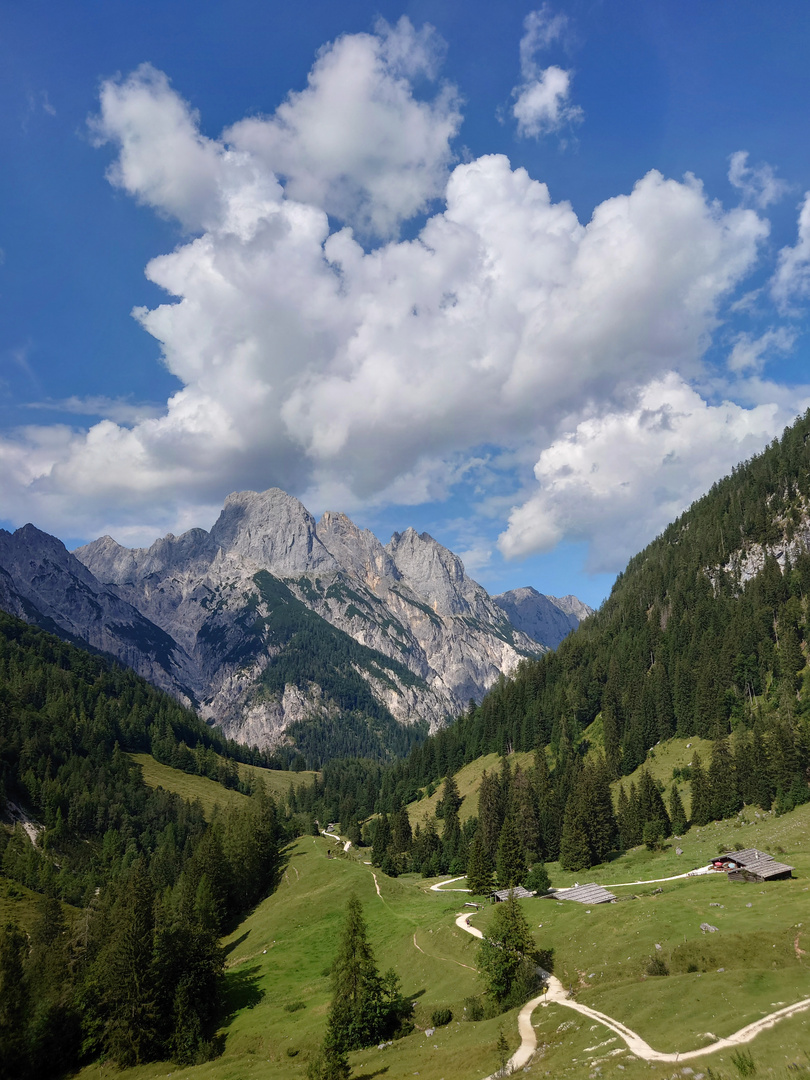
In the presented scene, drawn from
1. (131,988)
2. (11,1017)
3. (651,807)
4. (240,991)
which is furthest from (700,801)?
(11,1017)

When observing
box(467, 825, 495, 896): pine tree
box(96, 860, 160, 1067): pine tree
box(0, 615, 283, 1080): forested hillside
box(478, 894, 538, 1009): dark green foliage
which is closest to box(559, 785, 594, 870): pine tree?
box(467, 825, 495, 896): pine tree

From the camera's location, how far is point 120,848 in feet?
573

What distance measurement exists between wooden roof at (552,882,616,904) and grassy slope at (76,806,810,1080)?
8.40ft

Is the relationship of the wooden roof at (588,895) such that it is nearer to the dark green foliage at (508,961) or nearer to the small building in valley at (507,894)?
the small building in valley at (507,894)

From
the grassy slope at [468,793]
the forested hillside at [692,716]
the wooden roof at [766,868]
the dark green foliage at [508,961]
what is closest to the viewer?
the dark green foliage at [508,961]

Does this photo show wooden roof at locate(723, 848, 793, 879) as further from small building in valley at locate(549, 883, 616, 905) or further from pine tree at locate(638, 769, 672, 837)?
pine tree at locate(638, 769, 672, 837)

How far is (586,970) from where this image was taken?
5584 centimetres

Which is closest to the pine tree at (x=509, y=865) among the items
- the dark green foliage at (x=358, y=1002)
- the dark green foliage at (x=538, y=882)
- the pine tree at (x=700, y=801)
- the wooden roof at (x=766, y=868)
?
the dark green foliage at (x=538, y=882)

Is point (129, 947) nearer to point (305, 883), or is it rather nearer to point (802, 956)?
point (305, 883)

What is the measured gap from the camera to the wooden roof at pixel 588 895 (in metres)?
75.7

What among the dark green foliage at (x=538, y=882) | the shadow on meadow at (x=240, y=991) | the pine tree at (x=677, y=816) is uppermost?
the pine tree at (x=677, y=816)

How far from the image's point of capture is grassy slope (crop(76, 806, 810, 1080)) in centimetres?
3959

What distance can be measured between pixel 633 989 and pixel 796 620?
432 feet

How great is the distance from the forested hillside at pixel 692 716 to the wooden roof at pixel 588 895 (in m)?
25.2
